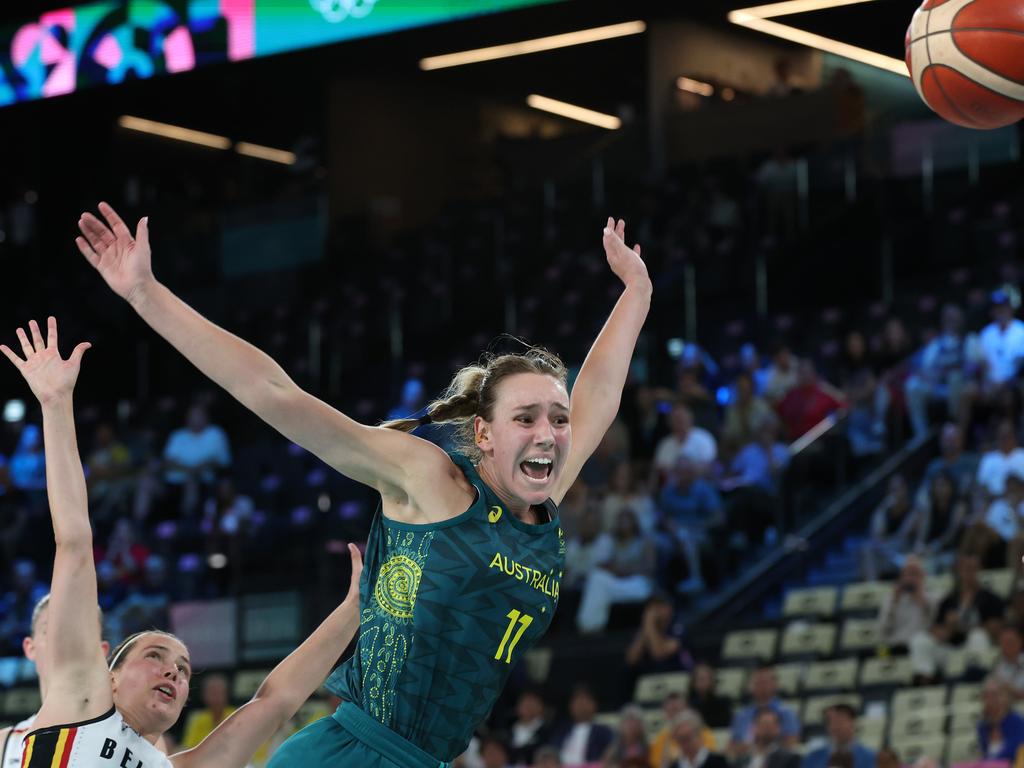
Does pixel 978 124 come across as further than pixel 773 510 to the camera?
A: No

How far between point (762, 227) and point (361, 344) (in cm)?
490

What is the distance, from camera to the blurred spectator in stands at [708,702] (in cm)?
1139

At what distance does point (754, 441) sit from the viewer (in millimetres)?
14633

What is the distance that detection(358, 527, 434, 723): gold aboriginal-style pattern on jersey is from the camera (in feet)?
12.8

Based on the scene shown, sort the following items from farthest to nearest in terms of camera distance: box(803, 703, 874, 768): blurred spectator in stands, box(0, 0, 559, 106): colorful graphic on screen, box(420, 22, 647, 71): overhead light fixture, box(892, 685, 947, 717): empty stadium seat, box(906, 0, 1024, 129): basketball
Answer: box(420, 22, 647, 71): overhead light fixture < box(0, 0, 559, 106): colorful graphic on screen < box(892, 685, 947, 717): empty stadium seat < box(803, 703, 874, 768): blurred spectator in stands < box(906, 0, 1024, 129): basketball

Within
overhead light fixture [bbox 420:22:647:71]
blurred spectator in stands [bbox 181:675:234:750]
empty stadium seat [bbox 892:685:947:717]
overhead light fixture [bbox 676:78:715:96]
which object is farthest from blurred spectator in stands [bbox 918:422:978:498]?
overhead light fixture [bbox 420:22:647:71]

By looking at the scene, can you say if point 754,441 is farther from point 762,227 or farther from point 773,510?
point 762,227

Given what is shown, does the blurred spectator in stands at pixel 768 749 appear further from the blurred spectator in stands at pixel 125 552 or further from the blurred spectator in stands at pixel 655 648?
the blurred spectator in stands at pixel 125 552

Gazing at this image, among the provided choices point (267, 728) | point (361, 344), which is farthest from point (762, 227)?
point (267, 728)

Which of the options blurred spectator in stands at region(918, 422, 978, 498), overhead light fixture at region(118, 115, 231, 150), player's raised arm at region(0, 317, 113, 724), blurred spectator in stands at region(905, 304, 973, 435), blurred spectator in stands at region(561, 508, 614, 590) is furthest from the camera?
overhead light fixture at region(118, 115, 231, 150)

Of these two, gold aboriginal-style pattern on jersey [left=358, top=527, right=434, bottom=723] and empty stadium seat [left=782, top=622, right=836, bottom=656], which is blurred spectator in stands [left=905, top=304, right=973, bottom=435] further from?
gold aboriginal-style pattern on jersey [left=358, top=527, right=434, bottom=723]

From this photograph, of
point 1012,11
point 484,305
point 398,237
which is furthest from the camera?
point 398,237

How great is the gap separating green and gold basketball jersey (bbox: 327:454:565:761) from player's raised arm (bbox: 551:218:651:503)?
20.9 inches

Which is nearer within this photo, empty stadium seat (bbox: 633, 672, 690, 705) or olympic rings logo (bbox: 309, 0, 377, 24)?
empty stadium seat (bbox: 633, 672, 690, 705)
